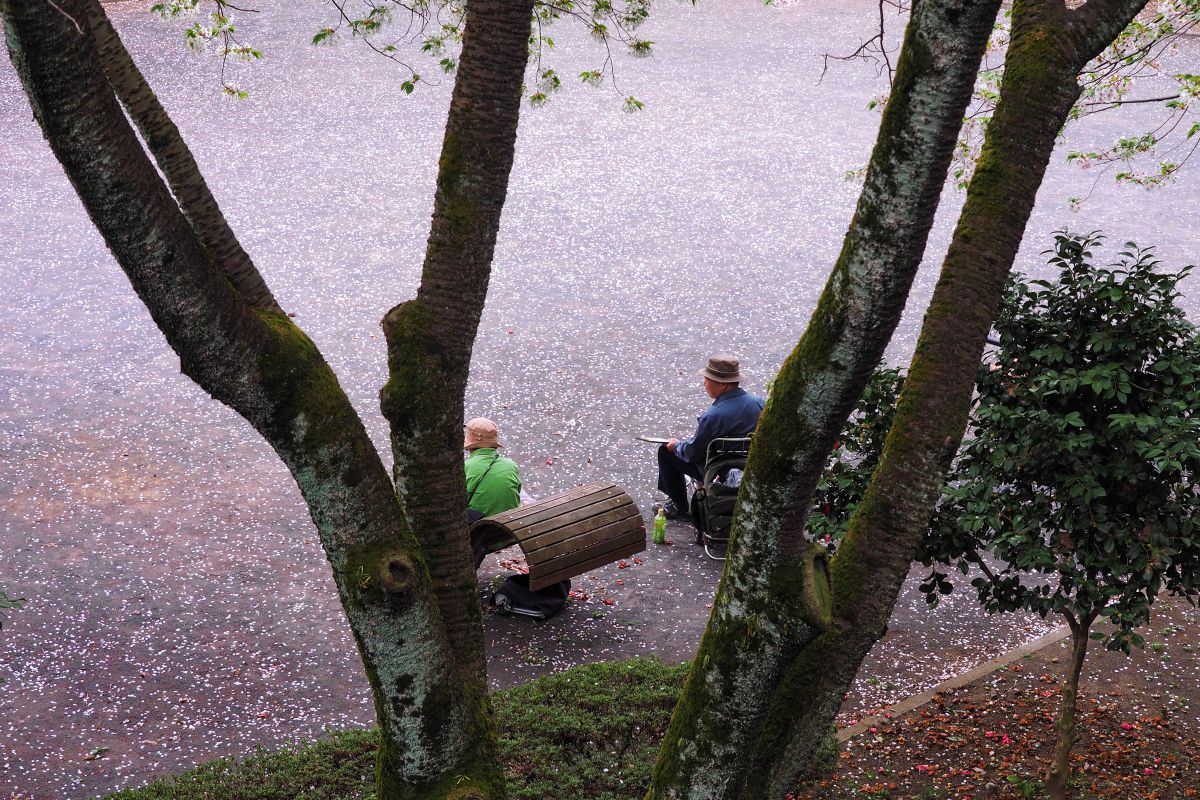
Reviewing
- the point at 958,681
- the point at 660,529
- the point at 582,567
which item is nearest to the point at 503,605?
the point at 582,567

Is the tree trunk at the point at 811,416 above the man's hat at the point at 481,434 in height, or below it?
above

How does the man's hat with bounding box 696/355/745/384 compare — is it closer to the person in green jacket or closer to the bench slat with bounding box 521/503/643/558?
the bench slat with bounding box 521/503/643/558

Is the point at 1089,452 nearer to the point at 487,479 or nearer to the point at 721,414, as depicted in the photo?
the point at 721,414

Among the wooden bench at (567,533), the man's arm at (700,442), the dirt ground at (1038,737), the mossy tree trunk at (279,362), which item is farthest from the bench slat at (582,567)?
the mossy tree trunk at (279,362)

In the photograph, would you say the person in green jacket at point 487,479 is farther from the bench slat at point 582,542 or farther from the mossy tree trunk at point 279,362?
the mossy tree trunk at point 279,362

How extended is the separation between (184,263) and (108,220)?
229 millimetres

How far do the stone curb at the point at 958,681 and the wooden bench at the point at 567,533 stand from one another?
193 cm

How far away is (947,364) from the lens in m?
4.18

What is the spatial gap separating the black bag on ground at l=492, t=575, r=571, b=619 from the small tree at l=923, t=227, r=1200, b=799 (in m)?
2.93

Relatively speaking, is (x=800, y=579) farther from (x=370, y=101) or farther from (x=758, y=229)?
(x=370, y=101)

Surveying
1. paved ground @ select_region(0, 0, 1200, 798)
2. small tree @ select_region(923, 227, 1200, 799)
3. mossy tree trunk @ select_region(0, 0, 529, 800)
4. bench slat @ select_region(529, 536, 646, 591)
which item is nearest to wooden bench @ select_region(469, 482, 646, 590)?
bench slat @ select_region(529, 536, 646, 591)

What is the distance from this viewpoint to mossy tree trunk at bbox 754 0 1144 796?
414 centimetres

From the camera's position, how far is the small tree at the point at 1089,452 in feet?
16.3

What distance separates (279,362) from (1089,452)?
3.60 metres
